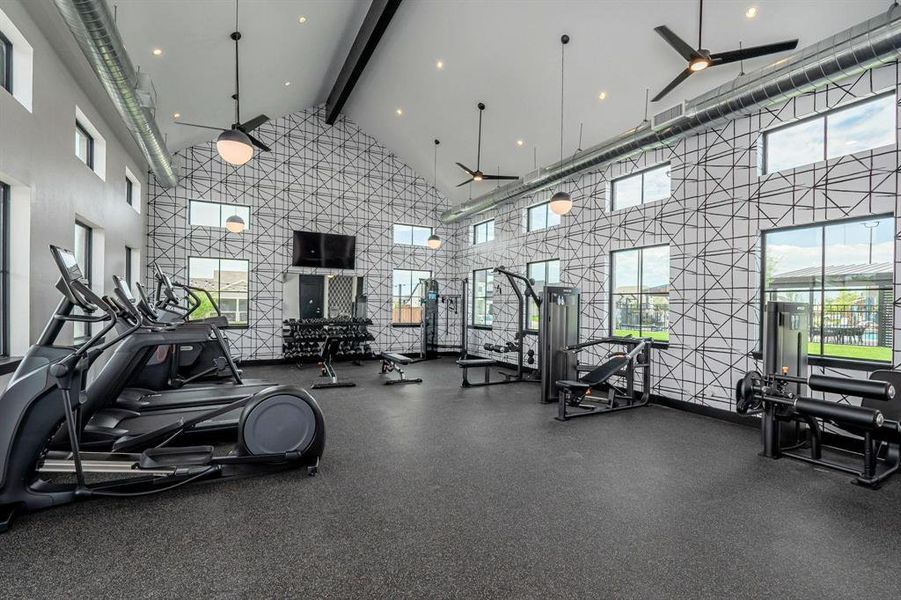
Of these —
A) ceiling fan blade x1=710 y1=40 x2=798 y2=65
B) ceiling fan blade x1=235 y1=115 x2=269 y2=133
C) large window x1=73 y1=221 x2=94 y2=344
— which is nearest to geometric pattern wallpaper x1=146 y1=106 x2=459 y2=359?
large window x1=73 y1=221 x2=94 y2=344

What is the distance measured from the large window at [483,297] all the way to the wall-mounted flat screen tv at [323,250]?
130 inches

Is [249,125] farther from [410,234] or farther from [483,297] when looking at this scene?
[483,297]

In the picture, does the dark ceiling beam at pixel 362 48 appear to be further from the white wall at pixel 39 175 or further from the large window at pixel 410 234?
the white wall at pixel 39 175

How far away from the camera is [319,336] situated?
9.55 metres

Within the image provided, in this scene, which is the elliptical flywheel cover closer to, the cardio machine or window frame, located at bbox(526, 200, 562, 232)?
the cardio machine

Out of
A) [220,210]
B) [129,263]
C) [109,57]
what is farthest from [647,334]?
[129,263]

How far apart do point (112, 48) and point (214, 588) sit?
459 cm

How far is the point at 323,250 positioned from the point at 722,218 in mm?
8208

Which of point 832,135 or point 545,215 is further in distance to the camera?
point 545,215

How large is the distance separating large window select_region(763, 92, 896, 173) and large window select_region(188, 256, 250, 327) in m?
9.87

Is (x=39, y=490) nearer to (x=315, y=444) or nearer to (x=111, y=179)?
(x=315, y=444)

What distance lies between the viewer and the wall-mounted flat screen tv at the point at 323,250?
10.1 m

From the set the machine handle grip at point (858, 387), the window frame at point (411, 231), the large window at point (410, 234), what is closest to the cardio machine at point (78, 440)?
the machine handle grip at point (858, 387)

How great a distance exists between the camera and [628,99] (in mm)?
6168
